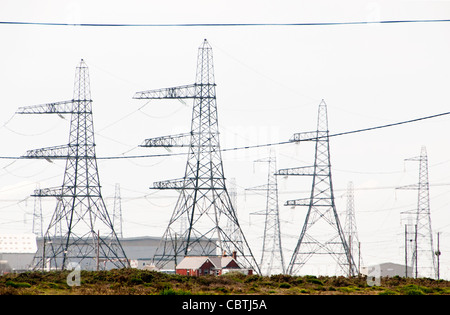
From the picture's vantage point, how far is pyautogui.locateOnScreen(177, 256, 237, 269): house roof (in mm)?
76438

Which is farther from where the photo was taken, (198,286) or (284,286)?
(284,286)

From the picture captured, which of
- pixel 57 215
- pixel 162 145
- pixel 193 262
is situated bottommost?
pixel 193 262

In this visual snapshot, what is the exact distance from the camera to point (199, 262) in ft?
252

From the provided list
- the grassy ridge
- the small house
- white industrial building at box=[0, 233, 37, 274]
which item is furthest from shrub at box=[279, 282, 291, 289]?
white industrial building at box=[0, 233, 37, 274]

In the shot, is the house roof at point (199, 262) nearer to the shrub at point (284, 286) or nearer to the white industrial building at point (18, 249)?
the shrub at point (284, 286)

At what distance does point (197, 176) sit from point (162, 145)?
4956mm

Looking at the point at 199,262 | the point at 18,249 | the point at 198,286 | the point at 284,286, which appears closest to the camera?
the point at 198,286

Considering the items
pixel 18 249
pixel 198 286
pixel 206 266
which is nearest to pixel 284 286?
pixel 198 286

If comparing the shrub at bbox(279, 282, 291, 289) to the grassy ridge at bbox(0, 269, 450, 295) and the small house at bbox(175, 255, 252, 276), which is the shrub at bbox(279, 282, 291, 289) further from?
the small house at bbox(175, 255, 252, 276)

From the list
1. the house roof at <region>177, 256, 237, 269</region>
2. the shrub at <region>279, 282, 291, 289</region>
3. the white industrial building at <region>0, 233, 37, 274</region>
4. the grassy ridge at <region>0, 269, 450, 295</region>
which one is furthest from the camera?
the white industrial building at <region>0, 233, 37, 274</region>

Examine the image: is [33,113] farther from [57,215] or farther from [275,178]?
[275,178]

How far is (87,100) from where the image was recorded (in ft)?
237

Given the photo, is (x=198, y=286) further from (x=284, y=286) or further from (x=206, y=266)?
(x=206, y=266)
